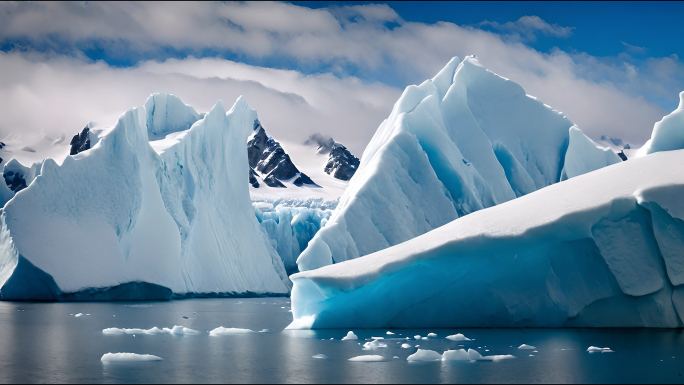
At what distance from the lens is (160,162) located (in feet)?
72.5

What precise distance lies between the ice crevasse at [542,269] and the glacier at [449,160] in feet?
17.6

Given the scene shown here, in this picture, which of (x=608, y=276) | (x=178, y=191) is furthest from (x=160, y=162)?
(x=608, y=276)

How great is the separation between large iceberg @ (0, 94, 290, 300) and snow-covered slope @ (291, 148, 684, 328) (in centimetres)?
1025

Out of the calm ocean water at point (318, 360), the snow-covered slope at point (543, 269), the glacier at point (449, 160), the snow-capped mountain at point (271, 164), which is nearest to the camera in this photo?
the calm ocean water at point (318, 360)

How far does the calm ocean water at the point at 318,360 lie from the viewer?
590 cm

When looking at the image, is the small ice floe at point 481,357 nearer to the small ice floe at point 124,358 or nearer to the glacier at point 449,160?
the small ice floe at point 124,358

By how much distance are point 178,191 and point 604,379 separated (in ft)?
63.0

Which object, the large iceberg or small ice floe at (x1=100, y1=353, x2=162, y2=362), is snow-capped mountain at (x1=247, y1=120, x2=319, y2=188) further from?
small ice floe at (x1=100, y1=353, x2=162, y2=362)

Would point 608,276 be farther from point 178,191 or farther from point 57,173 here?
point 178,191

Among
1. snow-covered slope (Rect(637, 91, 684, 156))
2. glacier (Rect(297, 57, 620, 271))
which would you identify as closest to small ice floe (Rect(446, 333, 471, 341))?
snow-covered slope (Rect(637, 91, 684, 156))

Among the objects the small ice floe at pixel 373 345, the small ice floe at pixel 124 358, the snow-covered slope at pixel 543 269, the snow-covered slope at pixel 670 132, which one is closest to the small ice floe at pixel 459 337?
the small ice floe at pixel 373 345

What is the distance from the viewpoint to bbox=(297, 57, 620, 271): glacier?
54.9 ft

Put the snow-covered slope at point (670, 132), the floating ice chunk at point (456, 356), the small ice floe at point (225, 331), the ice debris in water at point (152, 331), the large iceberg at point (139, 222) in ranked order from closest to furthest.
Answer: the floating ice chunk at point (456, 356) < the ice debris in water at point (152, 331) < the small ice floe at point (225, 331) < the snow-covered slope at point (670, 132) < the large iceberg at point (139, 222)

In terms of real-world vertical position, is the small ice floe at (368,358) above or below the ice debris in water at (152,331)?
below
